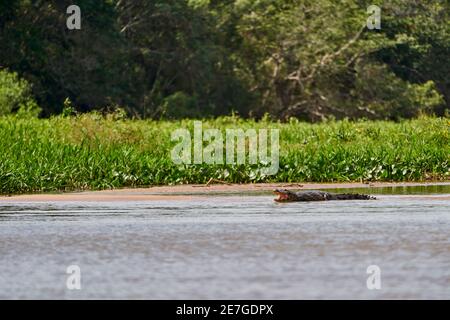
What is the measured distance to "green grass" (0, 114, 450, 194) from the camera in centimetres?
2669

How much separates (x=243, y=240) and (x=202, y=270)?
2856 mm

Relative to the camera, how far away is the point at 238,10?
62844mm

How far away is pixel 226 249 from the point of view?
1605 cm

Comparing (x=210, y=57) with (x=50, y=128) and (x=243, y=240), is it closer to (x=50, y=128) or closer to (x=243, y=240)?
(x=50, y=128)

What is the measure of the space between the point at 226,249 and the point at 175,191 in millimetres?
10526

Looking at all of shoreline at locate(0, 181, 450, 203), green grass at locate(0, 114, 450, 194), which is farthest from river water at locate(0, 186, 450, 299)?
green grass at locate(0, 114, 450, 194)

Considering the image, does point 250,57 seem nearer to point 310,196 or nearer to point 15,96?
point 15,96

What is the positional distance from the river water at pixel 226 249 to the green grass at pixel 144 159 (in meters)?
3.44

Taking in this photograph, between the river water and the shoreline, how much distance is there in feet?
3.51

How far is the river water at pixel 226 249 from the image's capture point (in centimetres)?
1295

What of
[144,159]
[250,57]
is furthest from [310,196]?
[250,57]

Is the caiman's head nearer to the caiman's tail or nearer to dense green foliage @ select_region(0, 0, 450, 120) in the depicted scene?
the caiman's tail

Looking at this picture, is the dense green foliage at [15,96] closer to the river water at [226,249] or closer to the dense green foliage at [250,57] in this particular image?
the dense green foliage at [250,57]
